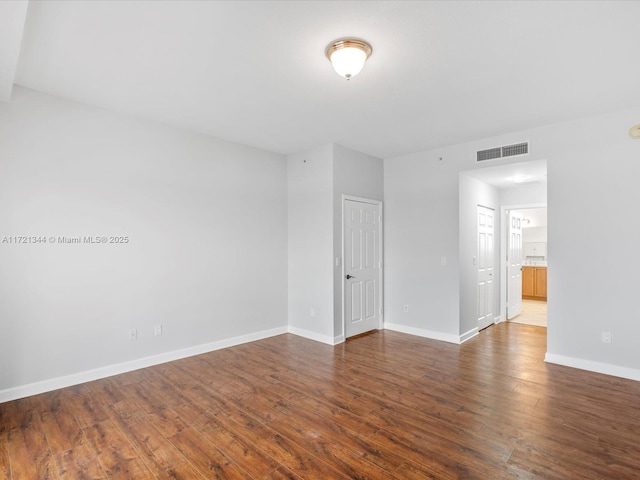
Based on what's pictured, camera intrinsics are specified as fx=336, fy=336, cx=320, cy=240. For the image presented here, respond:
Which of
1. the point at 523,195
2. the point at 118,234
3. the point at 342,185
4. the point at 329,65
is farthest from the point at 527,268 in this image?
the point at 118,234

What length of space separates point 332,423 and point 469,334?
328cm

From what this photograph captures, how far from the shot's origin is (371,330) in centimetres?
551

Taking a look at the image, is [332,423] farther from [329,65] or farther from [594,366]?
[594,366]

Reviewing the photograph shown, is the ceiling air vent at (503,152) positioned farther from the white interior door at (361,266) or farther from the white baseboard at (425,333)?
the white baseboard at (425,333)

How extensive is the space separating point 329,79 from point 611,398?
153 inches

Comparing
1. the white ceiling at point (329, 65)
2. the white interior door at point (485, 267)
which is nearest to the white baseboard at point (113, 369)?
the white ceiling at point (329, 65)

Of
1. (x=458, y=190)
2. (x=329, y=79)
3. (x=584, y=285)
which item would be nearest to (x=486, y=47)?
(x=329, y=79)

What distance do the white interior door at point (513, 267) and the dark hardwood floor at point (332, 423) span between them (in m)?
2.55

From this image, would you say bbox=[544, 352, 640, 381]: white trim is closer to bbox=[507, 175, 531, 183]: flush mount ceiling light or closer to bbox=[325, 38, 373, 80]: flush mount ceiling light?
bbox=[507, 175, 531, 183]: flush mount ceiling light

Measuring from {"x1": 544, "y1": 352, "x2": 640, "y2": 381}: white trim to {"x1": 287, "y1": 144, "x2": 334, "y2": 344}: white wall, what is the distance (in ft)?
9.03

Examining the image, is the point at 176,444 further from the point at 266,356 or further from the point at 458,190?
the point at 458,190

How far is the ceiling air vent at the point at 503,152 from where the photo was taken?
4.26 metres

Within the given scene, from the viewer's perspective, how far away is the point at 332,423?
268 cm

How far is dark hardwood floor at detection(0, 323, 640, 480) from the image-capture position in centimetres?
216
